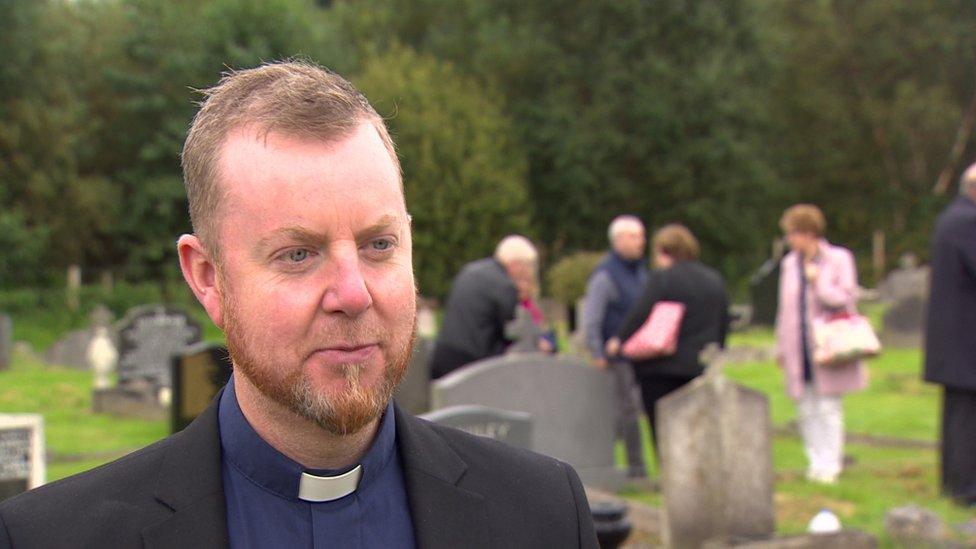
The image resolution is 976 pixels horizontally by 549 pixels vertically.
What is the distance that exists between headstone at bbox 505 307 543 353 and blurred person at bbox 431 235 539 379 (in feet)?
0.44

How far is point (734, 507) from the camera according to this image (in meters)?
7.76

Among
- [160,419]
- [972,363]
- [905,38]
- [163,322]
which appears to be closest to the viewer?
[972,363]

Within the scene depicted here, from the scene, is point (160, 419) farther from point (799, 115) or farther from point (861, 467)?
point (799, 115)

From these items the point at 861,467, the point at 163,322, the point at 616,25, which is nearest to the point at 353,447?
the point at 861,467

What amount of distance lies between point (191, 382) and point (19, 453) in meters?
3.77

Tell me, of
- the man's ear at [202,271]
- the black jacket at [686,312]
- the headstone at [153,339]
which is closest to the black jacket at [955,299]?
the black jacket at [686,312]

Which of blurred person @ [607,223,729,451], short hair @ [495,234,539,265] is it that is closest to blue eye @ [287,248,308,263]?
blurred person @ [607,223,729,451]

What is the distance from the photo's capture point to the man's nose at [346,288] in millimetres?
1707

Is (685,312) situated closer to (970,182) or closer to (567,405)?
(567,405)

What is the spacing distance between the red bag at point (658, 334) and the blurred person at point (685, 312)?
5 centimetres

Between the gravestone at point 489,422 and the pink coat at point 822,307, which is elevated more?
the pink coat at point 822,307

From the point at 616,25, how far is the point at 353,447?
39.8 meters

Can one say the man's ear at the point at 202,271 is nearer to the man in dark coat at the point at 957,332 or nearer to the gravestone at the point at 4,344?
the man in dark coat at the point at 957,332

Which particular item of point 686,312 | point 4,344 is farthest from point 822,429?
point 4,344
